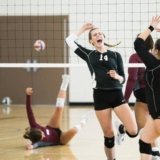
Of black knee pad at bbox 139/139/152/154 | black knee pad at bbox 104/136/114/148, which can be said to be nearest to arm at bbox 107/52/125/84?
black knee pad at bbox 104/136/114/148

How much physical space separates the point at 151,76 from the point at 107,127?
3.82 feet

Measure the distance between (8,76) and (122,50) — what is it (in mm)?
3635

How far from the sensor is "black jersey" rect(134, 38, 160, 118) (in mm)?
4312

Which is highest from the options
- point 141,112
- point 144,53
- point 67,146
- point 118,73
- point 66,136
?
point 144,53

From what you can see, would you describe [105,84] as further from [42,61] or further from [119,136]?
[42,61]

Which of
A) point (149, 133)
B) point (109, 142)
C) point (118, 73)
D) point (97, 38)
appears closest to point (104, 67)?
point (118, 73)

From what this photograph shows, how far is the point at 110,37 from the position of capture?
13.1 metres

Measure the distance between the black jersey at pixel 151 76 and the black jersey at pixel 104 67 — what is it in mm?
810

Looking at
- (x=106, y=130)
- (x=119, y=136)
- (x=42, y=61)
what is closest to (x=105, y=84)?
(x=106, y=130)

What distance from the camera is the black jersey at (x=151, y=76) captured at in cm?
431

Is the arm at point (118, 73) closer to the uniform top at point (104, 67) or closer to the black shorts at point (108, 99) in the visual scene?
the uniform top at point (104, 67)

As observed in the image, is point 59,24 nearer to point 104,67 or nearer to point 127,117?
point 104,67

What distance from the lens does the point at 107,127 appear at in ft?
17.4

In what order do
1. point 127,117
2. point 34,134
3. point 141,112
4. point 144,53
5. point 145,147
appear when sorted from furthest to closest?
point 34,134 < point 141,112 < point 127,117 < point 145,147 < point 144,53
